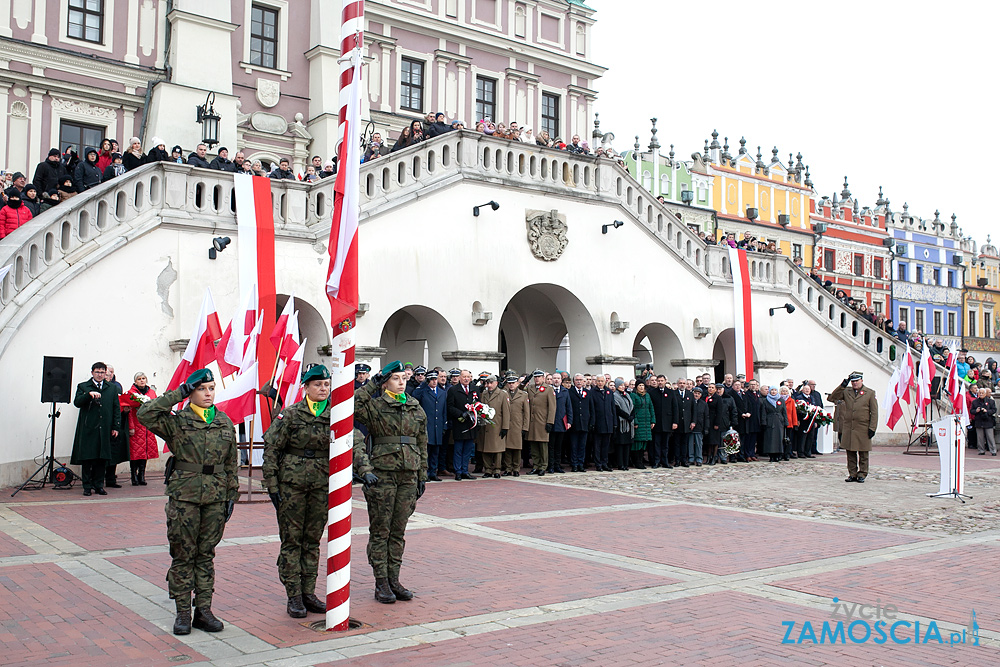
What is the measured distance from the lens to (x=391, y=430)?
7.95m

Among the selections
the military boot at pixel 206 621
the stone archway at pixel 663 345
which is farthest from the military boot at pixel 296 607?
the stone archway at pixel 663 345

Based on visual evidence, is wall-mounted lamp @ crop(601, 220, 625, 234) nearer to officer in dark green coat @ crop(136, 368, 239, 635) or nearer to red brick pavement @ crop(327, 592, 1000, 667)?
red brick pavement @ crop(327, 592, 1000, 667)

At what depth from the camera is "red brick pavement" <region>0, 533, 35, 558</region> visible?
9.23 m

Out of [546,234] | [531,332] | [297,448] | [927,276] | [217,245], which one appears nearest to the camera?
[297,448]

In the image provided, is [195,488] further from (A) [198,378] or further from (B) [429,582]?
(B) [429,582]

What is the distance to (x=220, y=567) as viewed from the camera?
8.86 meters

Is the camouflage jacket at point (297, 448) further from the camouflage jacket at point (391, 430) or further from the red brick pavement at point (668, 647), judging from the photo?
the red brick pavement at point (668, 647)

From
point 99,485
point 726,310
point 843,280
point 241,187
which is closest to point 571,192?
point 726,310

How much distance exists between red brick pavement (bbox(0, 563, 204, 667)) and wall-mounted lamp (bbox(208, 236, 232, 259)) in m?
9.52

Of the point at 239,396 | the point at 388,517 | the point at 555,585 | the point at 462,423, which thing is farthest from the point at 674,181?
the point at 388,517

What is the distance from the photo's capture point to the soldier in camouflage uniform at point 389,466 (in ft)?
25.3

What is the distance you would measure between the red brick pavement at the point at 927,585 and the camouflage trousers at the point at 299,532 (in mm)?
4070

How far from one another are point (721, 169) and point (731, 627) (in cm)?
4697

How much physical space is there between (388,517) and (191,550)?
1599 millimetres
